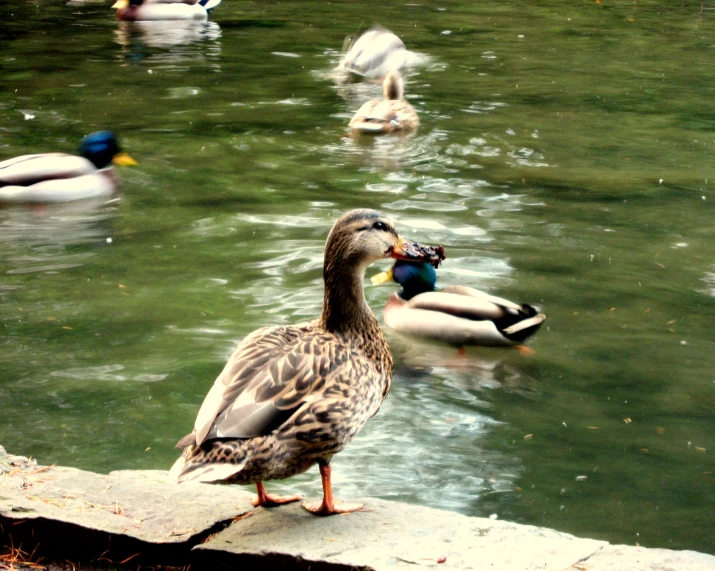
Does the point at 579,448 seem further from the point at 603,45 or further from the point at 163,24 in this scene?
the point at 163,24

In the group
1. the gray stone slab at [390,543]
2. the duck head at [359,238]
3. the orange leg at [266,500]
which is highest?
the duck head at [359,238]

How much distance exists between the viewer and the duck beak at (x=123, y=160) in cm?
1002

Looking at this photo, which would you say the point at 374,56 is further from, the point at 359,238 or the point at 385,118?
the point at 359,238

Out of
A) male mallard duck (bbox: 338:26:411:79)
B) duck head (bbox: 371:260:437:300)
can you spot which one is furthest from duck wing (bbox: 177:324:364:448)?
male mallard duck (bbox: 338:26:411:79)

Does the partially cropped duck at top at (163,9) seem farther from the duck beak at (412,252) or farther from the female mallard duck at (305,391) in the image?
the female mallard duck at (305,391)

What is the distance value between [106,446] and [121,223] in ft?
12.9

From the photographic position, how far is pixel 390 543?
3719 millimetres

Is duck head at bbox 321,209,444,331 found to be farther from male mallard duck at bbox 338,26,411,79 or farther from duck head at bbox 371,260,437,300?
male mallard duck at bbox 338,26,411,79

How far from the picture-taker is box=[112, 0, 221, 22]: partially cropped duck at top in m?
18.8

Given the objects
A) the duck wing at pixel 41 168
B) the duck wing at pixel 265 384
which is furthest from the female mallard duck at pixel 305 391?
the duck wing at pixel 41 168

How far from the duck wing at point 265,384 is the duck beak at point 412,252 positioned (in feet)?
1.92

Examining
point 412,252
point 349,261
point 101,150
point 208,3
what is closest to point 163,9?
point 208,3

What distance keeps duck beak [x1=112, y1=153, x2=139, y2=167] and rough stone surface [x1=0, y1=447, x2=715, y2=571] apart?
6184 mm

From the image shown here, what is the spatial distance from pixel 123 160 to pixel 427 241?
3425mm
